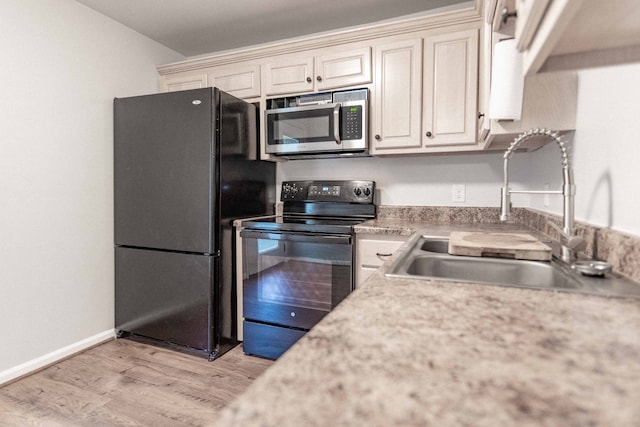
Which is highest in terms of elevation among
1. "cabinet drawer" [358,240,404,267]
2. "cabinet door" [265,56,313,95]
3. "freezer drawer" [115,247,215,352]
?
"cabinet door" [265,56,313,95]

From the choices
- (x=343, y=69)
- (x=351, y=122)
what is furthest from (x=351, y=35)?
(x=351, y=122)

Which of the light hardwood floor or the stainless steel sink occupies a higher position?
the stainless steel sink

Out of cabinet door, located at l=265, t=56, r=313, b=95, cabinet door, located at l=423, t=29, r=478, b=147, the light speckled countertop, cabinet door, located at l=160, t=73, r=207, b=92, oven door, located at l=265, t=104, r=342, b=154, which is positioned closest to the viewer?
the light speckled countertop

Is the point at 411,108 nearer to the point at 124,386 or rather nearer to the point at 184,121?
the point at 184,121

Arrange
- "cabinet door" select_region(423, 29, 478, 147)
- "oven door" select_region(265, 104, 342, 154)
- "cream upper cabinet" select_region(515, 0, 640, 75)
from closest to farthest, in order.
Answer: "cream upper cabinet" select_region(515, 0, 640, 75)
"cabinet door" select_region(423, 29, 478, 147)
"oven door" select_region(265, 104, 342, 154)

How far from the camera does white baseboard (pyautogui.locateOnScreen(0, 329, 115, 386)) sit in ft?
6.63

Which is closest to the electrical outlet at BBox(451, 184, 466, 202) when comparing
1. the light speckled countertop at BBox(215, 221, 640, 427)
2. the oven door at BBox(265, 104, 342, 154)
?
the oven door at BBox(265, 104, 342, 154)

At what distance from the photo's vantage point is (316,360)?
43 centimetres

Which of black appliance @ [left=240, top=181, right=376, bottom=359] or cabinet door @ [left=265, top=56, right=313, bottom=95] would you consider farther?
cabinet door @ [left=265, top=56, right=313, bottom=95]

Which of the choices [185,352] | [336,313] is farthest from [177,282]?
[336,313]

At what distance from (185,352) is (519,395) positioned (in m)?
2.41

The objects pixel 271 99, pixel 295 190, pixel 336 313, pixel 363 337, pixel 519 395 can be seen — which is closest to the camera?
pixel 519 395

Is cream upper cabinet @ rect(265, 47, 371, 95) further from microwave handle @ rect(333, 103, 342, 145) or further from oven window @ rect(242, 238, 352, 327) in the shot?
oven window @ rect(242, 238, 352, 327)

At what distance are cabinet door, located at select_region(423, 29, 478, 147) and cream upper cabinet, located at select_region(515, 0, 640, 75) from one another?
1570mm
